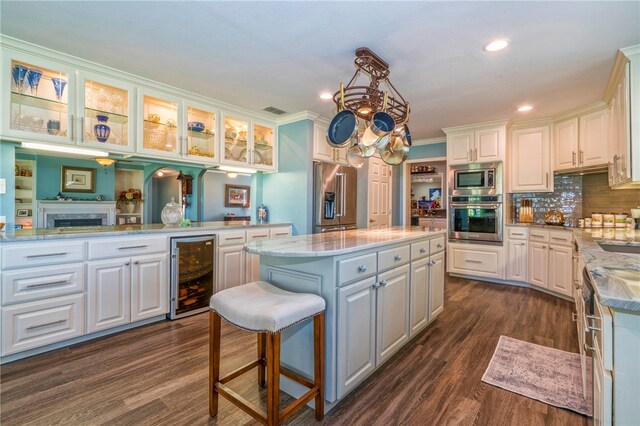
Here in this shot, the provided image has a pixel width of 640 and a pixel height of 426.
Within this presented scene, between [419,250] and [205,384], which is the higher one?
[419,250]

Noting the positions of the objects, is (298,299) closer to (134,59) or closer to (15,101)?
(134,59)

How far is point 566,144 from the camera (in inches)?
155

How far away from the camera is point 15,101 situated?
92.0 inches

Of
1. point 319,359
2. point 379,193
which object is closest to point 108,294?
point 319,359

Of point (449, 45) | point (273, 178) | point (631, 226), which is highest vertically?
point (449, 45)

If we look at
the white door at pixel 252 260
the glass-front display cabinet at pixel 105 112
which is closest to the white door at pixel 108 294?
the glass-front display cabinet at pixel 105 112

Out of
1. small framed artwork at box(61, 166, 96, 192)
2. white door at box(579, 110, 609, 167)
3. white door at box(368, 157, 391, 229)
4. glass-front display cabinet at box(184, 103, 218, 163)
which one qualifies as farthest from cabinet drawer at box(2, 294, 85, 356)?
white door at box(579, 110, 609, 167)

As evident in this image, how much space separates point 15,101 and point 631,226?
5809 mm

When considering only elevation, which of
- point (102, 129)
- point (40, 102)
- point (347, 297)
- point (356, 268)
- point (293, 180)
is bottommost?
point (347, 297)

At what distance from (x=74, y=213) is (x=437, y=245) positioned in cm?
558

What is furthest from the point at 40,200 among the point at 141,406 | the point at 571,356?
the point at 571,356

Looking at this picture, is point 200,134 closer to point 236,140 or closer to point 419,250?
A: point 236,140

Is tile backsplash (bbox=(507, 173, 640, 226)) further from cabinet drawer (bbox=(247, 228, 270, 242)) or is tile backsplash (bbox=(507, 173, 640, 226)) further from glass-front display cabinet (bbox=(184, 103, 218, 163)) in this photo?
glass-front display cabinet (bbox=(184, 103, 218, 163))

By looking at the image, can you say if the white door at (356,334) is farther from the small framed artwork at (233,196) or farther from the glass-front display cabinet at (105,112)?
the small framed artwork at (233,196)
